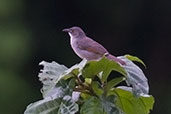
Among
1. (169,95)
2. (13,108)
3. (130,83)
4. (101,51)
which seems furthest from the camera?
(169,95)

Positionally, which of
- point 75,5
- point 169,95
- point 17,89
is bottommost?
point 169,95

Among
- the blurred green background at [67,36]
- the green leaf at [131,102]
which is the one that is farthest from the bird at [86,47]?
the blurred green background at [67,36]

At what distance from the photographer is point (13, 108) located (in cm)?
762

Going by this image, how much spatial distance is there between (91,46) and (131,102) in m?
0.62

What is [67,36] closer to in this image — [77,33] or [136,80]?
[77,33]

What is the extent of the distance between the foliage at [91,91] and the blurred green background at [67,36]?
587cm

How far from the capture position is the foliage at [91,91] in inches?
→ 56.4

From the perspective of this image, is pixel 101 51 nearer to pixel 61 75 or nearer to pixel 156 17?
pixel 61 75

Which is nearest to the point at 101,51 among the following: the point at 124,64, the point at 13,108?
the point at 124,64

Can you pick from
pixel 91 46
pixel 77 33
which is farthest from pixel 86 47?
pixel 77 33

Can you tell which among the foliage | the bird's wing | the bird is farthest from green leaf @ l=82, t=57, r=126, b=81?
the bird's wing

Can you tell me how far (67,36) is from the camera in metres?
8.11

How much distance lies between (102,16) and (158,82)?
40.3 inches

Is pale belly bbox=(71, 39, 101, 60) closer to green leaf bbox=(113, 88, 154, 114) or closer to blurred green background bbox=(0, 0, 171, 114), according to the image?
green leaf bbox=(113, 88, 154, 114)
